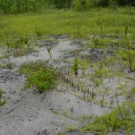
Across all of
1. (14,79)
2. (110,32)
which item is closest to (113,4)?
(110,32)

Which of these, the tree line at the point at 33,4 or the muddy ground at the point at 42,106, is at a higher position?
the tree line at the point at 33,4

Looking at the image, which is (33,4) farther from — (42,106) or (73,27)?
(42,106)

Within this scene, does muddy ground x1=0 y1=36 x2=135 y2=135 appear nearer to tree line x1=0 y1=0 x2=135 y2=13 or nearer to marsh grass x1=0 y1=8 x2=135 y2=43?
marsh grass x1=0 y1=8 x2=135 y2=43

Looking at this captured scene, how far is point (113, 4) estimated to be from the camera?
16.5 meters

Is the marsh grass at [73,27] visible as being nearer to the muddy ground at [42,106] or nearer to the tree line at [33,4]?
the tree line at [33,4]

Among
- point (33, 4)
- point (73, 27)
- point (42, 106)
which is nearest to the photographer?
point (42, 106)

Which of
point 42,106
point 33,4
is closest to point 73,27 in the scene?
point 42,106

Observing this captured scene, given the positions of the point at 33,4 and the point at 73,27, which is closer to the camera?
the point at 73,27

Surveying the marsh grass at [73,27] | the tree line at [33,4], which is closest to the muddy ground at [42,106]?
the marsh grass at [73,27]

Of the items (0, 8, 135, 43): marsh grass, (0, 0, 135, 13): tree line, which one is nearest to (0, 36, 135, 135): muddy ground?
(0, 8, 135, 43): marsh grass

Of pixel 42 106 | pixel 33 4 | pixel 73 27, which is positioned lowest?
pixel 42 106

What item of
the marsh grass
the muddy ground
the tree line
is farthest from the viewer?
the tree line

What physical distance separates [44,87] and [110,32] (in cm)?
584

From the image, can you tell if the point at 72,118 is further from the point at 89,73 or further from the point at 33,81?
the point at 89,73
